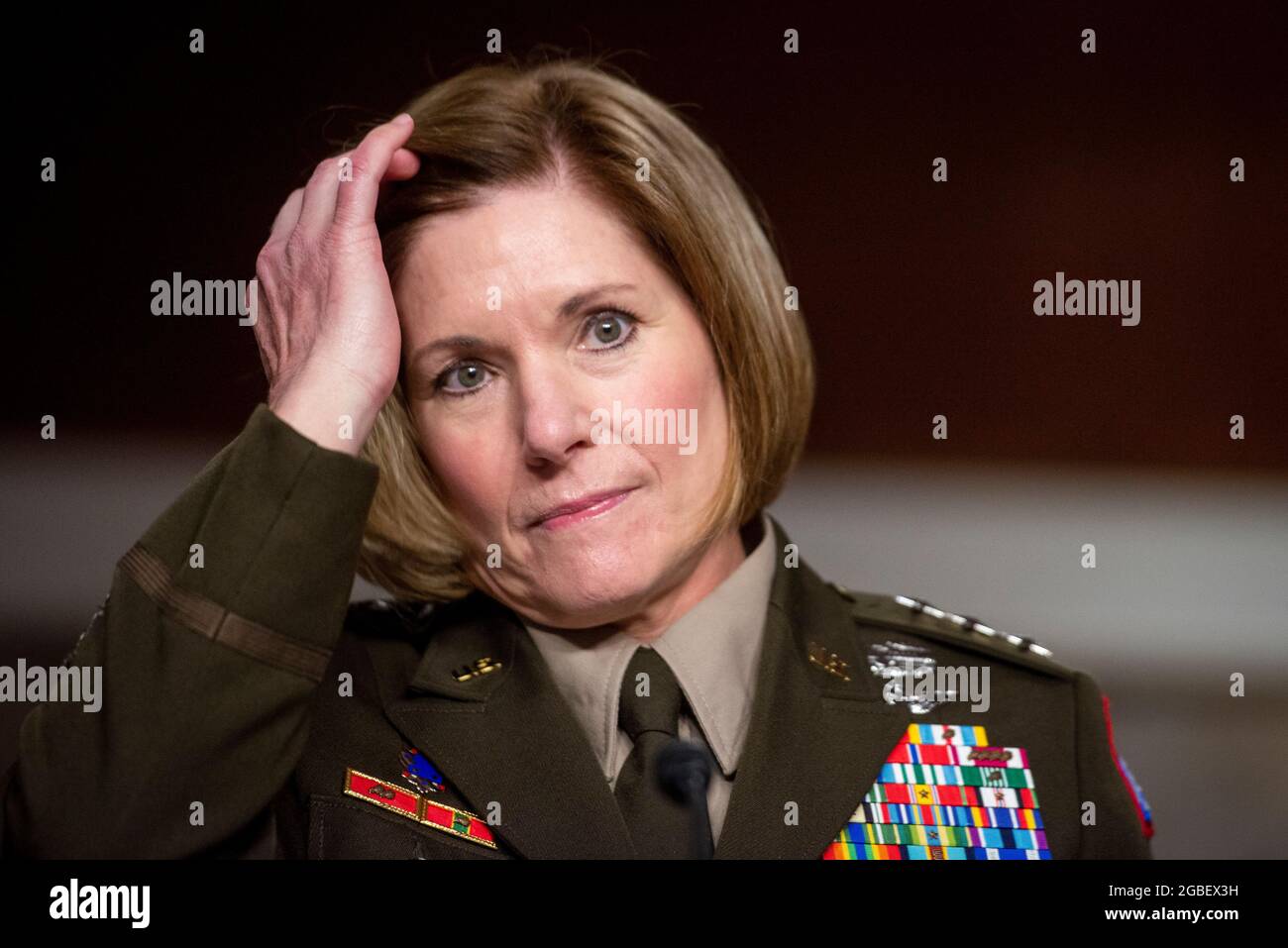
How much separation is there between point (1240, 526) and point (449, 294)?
4.42ft

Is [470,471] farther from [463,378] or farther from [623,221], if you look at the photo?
[623,221]

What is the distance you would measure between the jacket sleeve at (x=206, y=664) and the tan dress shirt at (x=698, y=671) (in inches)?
12.5

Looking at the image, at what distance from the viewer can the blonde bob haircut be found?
1455 mm

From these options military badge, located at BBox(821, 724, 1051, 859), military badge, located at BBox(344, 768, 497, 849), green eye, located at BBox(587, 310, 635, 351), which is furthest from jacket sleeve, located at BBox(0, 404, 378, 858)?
military badge, located at BBox(821, 724, 1051, 859)

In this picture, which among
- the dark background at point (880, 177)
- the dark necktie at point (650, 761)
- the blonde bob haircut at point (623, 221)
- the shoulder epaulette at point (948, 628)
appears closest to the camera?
the dark necktie at point (650, 761)

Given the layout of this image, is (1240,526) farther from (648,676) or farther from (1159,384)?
(648,676)

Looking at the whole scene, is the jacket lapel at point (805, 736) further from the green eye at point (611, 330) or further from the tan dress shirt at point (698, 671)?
the green eye at point (611, 330)

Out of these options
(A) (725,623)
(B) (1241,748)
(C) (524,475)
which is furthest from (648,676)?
(B) (1241,748)

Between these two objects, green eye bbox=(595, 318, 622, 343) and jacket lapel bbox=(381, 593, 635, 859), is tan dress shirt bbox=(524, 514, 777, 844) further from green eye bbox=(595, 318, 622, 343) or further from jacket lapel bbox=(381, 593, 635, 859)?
green eye bbox=(595, 318, 622, 343)

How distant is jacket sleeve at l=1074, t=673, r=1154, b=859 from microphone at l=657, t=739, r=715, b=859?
451 mm

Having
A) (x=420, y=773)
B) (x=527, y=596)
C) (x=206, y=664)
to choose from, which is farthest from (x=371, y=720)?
(x=206, y=664)

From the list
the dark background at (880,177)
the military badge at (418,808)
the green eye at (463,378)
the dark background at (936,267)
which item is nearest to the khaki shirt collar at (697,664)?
the military badge at (418,808)

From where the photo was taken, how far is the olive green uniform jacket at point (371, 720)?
118 cm
